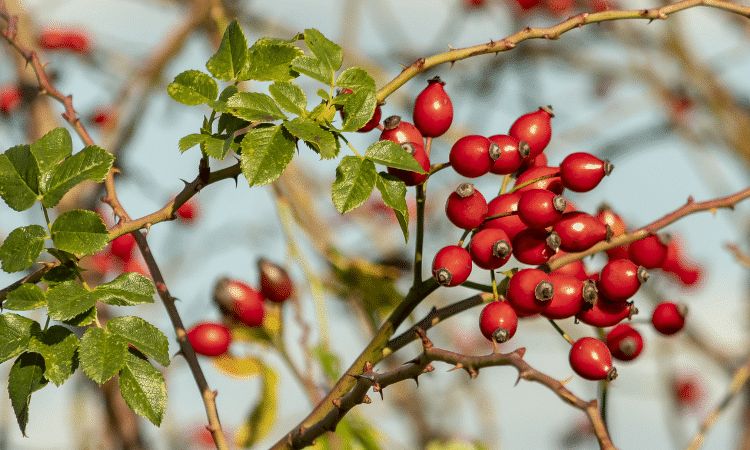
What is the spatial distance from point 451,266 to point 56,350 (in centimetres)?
47

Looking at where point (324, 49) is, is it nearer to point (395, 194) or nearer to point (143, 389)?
point (395, 194)

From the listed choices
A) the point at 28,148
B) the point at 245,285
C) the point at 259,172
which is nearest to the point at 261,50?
the point at 259,172

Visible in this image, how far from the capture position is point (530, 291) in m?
1.17

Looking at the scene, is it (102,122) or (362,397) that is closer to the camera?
(362,397)

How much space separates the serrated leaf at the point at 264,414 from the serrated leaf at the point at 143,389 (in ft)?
2.78

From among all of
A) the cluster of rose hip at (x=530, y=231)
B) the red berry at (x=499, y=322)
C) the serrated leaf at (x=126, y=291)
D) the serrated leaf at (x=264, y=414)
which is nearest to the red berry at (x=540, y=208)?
the cluster of rose hip at (x=530, y=231)

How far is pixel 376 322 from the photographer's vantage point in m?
1.98

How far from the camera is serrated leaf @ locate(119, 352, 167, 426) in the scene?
1055 mm

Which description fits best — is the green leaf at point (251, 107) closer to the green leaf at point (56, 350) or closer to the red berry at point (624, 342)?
the green leaf at point (56, 350)

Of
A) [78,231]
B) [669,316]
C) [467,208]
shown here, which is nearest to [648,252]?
[669,316]

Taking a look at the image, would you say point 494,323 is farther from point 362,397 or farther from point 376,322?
point 376,322

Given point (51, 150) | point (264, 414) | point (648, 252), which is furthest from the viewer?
point (264, 414)

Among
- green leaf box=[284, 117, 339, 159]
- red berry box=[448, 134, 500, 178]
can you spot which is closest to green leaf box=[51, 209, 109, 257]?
green leaf box=[284, 117, 339, 159]

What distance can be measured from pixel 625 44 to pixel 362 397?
302cm
